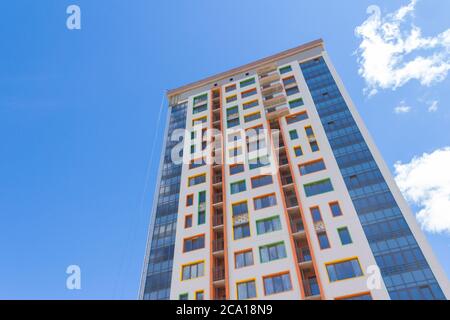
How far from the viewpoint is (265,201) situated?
38.7 metres

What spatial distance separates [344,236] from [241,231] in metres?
10.7

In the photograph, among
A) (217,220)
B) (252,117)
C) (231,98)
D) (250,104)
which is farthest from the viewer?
(231,98)

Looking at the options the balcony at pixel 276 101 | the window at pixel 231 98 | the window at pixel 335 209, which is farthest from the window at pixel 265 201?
the window at pixel 231 98

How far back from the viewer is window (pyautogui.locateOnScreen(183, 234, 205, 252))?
37.8m

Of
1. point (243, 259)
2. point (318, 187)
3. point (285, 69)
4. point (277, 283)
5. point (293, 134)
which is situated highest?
point (285, 69)

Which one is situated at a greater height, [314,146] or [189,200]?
[314,146]

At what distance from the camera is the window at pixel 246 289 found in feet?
104

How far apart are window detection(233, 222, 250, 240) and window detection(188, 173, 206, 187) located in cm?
977

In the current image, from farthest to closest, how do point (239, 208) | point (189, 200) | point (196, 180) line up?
point (196, 180) < point (189, 200) < point (239, 208)

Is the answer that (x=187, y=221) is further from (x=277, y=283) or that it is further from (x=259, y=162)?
(x=277, y=283)

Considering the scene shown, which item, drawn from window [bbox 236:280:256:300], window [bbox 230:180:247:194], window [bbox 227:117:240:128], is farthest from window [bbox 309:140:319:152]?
window [bbox 236:280:256:300]

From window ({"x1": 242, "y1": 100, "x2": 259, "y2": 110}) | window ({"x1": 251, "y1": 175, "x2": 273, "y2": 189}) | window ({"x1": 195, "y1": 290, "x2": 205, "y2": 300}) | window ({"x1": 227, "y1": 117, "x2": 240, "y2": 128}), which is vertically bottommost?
window ({"x1": 195, "y1": 290, "x2": 205, "y2": 300})

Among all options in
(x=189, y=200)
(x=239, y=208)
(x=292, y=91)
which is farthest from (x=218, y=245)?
(x=292, y=91)

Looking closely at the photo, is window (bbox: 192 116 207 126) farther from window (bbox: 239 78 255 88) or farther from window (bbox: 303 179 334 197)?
window (bbox: 303 179 334 197)
